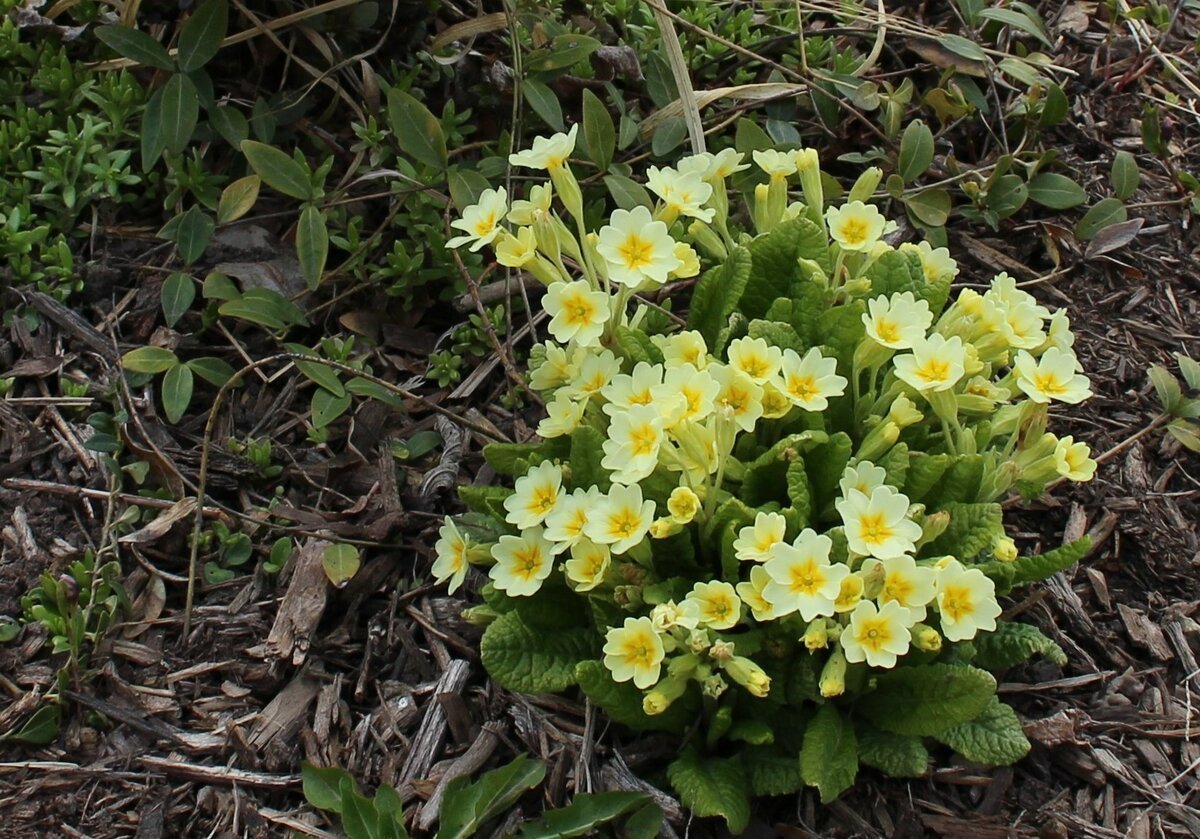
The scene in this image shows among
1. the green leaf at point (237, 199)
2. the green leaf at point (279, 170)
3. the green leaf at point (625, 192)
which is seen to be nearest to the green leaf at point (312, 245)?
the green leaf at point (279, 170)

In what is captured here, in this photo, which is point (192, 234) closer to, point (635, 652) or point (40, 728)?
point (40, 728)

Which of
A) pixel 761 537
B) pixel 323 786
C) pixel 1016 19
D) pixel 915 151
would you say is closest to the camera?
pixel 761 537

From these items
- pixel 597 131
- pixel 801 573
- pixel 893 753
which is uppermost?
pixel 597 131

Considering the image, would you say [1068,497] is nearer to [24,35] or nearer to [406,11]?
[406,11]

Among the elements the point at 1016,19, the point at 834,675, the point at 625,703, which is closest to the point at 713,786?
the point at 625,703

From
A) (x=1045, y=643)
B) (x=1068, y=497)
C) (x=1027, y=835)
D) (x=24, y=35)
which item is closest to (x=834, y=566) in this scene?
(x=1045, y=643)

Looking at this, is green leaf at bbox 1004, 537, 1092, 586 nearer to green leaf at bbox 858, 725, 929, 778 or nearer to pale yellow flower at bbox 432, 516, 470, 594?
green leaf at bbox 858, 725, 929, 778

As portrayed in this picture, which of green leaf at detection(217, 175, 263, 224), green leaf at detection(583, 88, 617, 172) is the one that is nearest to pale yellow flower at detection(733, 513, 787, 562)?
green leaf at detection(583, 88, 617, 172)
